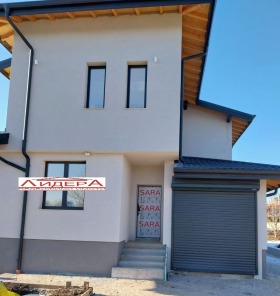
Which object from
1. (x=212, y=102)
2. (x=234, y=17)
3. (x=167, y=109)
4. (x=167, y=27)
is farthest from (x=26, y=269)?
(x=234, y=17)

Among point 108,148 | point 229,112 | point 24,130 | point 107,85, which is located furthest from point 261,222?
point 24,130

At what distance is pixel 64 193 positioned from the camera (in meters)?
11.5

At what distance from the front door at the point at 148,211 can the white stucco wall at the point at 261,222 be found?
3713mm

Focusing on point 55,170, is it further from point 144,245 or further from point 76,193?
point 144,245

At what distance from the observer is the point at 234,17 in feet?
58.5

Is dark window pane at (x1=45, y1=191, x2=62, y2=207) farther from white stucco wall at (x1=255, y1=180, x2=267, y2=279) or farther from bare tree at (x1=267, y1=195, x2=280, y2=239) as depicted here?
bare tree at (x1=267, y1=195, x2=280, y2=239)

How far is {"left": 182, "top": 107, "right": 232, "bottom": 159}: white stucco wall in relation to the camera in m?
15.4

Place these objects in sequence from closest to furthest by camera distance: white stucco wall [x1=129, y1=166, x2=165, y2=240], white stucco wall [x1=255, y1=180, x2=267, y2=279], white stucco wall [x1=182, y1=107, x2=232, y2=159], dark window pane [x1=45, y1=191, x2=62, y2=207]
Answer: white stucco wall [x1=255, y1=180, x2=267, y2=279] → dark window pane [x1=45, y1=191, x2=62, y2=207] → white stucco wall [x1=129, y1=166, x2=165, y2=240] → white stucco wall [x1=182, y1=107, x2=232, y2=159]

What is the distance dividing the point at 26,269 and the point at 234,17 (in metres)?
14.5

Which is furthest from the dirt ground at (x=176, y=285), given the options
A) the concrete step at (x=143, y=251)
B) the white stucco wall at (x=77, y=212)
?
the white stucco wall at (x=77, y=212)

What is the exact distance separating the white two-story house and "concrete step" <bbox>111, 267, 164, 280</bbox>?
6 cm

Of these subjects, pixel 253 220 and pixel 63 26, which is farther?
pixel 63 26

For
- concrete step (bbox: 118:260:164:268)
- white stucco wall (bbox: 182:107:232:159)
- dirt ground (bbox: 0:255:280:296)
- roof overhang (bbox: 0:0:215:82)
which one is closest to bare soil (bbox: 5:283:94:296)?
dirt ground (bbox: 0:255:280:296)

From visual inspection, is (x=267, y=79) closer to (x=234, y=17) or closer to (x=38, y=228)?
(x=234, y=17)
